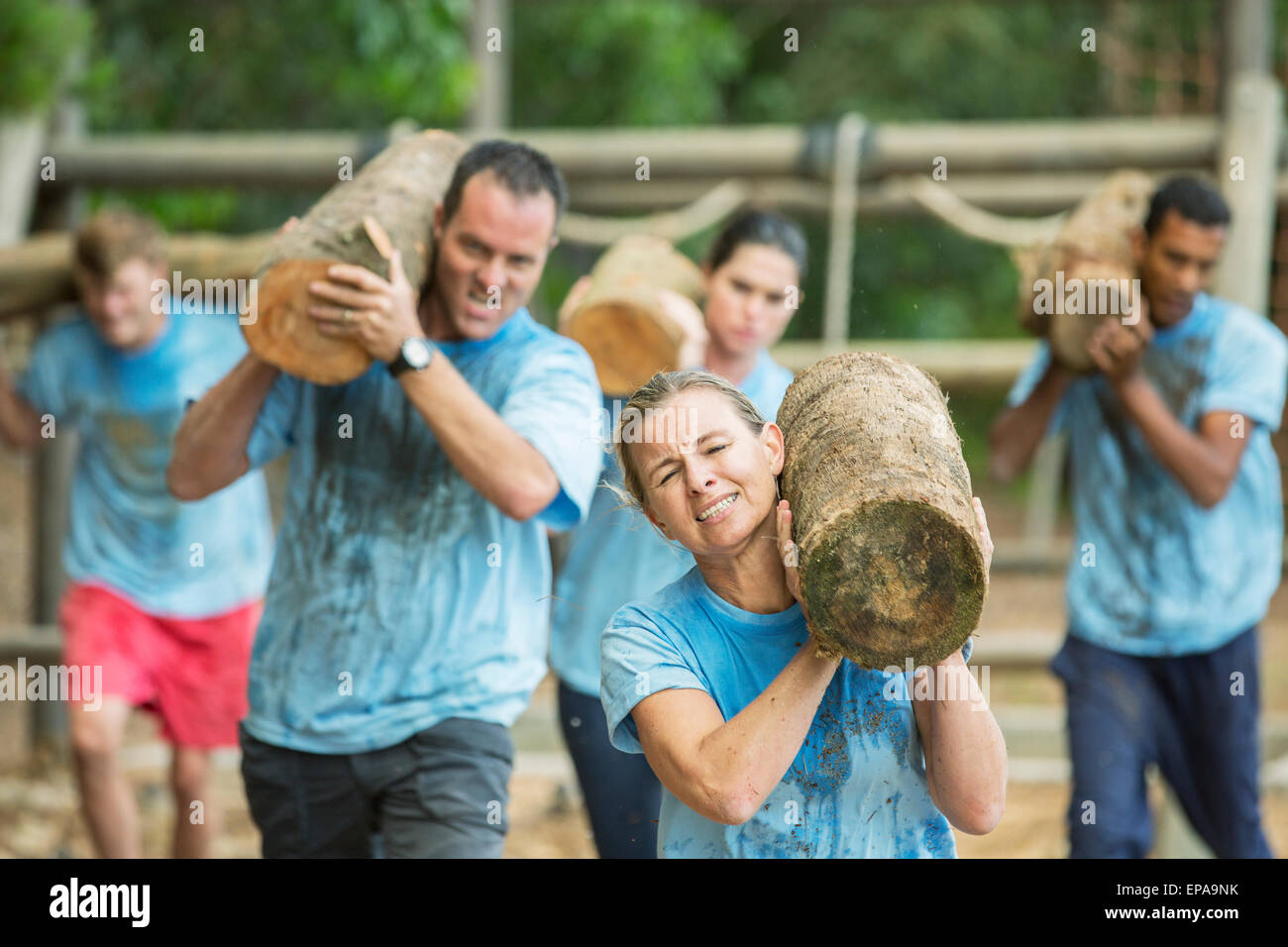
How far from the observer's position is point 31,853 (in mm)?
4762

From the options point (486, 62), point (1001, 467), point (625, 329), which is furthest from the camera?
point (486, 62)

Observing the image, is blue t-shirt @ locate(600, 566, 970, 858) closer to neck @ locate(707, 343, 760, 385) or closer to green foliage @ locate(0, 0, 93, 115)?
neck @ locate(707, 343, 760, 385)

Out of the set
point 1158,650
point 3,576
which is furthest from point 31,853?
point 3,576

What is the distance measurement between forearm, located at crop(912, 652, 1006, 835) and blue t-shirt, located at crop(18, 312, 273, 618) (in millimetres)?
2779

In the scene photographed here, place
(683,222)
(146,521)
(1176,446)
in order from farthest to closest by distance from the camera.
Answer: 1. (683,222)
2. (146,521)
3. (1176,446)

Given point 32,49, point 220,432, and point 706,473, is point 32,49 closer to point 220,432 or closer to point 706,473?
point 220,432

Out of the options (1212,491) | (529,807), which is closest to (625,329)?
(1212,491)

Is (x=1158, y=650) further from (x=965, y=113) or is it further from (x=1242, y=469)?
(x=965, y=113)

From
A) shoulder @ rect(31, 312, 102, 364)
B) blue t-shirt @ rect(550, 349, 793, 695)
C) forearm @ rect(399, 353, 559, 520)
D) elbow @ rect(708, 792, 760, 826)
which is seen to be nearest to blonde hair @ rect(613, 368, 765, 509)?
elbow @ rect(708, 792, 760, 826)

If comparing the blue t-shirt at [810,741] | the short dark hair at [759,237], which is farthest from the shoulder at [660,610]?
the short dark hair at [759,237]

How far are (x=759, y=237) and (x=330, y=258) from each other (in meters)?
1.36

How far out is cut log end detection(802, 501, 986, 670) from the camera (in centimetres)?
160

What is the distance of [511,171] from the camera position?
246cm
